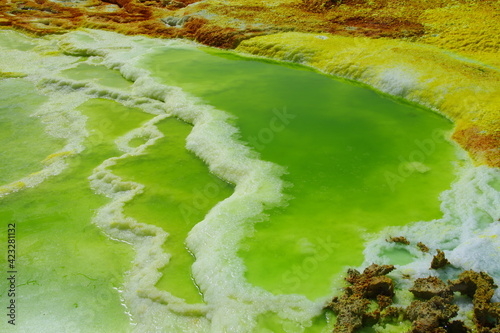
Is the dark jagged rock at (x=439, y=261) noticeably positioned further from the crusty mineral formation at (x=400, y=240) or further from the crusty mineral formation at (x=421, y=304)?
the crusty mineral formation at (x=400, y=240)

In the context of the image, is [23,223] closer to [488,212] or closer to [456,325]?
[456,325]

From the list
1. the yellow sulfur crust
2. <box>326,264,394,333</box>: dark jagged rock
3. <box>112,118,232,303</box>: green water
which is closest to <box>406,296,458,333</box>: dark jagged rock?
<box>326,264,394,333</box>: dark jagged rock

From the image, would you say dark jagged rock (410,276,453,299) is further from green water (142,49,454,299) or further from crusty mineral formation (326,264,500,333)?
green water (142,49,454,299)

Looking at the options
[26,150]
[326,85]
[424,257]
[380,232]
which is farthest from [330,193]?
[26,150]

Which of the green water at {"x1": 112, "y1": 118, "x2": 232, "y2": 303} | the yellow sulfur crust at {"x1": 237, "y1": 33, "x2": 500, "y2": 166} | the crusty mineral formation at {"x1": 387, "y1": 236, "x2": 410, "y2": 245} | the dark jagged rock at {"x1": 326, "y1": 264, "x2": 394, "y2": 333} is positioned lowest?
the green water at {"x1": 112, "y1": 118, "x2": 232, "y2": 303}

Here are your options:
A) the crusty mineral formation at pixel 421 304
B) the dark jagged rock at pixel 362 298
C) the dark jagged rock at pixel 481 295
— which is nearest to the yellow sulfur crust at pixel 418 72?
the dark jagged rock at pixel 481 295

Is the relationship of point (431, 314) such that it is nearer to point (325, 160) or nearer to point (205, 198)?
point (325, 160)
